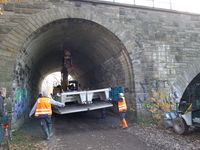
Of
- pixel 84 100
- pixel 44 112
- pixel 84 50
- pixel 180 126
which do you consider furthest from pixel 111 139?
pixel 84 50

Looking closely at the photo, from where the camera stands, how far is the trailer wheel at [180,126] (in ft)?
32.5

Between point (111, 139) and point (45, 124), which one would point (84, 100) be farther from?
point (111, 139)

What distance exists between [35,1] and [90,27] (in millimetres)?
2951

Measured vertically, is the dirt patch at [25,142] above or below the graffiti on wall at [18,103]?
below

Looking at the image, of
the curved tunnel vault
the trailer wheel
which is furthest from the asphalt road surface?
the curved tunnel vault

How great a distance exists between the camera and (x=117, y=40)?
1263 cm

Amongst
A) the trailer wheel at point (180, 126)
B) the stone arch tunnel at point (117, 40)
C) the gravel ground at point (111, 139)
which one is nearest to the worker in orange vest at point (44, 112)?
the gravel ground at point (111, 139)

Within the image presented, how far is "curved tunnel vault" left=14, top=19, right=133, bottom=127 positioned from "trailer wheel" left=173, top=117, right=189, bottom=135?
3335 mm

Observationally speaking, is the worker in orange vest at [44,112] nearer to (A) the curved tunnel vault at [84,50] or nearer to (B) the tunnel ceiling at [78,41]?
(A) the curved tunnel vault at [84,50]

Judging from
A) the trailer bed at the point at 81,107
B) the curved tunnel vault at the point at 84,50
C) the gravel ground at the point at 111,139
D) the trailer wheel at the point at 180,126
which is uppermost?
the curved tunnel vault at the point at 84,50

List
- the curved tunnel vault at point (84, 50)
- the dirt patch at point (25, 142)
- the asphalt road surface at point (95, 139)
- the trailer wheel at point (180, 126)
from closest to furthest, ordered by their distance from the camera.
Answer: the asphalt road surface at point (95, 139) → the dirt patch at point (25, 142) → the trailer wheel at point (180, 126) → the curved tunnel vault at point (84, 50)

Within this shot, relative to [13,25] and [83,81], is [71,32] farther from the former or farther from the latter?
[83,81]

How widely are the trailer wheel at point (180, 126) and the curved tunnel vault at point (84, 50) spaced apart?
334 centimetres

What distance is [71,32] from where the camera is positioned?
44.8ft
